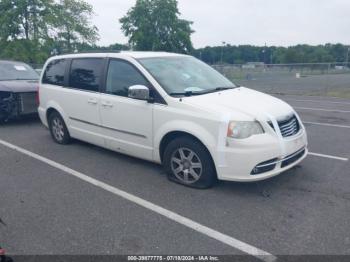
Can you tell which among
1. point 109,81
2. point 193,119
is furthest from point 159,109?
point 109,81

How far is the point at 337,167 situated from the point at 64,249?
13.3 feet

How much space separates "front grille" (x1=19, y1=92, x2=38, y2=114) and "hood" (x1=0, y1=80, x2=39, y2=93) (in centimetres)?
11

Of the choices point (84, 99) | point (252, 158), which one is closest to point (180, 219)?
point (252, 158)

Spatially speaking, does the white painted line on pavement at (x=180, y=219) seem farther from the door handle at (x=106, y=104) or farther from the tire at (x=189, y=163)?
the door handle at (x=106, y=104)

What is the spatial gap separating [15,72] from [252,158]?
26.0 feet

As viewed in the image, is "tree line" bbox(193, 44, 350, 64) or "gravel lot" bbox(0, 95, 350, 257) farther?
"tree line" bbox(193, 44, 350, 64)

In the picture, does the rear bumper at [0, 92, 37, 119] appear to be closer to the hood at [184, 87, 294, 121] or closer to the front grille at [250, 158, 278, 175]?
the hood at [184, 87, 294, 121]

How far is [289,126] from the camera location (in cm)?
437

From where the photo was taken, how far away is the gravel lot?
3172 millimetres

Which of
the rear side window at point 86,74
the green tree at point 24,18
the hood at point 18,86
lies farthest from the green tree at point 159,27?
the rear side window at point 86,74

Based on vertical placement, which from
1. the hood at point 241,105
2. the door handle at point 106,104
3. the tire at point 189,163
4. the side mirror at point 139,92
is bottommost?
the tire at point 189,163

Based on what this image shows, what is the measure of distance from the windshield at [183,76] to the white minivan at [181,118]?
0.01 m

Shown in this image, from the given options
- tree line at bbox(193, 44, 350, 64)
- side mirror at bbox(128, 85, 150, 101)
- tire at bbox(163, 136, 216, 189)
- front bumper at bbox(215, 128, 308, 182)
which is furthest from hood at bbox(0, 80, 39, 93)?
tree line at bbox(193, 44, 350, 64)

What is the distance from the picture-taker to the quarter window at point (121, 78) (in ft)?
16.1
